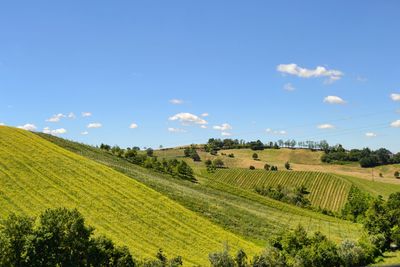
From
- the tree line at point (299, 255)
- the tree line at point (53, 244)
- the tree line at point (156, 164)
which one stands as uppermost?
the tree line at point (156, 164)

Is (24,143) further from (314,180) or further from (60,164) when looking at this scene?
(314,180)

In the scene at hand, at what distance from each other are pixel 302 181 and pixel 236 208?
90.0 metres

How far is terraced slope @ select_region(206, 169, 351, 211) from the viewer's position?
157500mm

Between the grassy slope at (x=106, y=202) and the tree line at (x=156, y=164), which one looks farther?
the tree line at (x=156, y=164)

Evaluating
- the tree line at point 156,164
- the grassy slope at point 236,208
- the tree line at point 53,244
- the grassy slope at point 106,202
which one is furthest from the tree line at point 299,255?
the tree line at point 156,164

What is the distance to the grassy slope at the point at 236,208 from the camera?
7962cm

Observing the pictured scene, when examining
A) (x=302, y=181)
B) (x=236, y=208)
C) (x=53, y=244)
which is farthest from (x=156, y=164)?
(x=53, y=244)

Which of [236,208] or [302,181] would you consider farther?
[302,181]

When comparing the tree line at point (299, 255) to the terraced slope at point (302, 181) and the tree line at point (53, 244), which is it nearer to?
the tree line at point (53, 244)

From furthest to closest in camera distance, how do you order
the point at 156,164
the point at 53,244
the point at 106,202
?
1. the point at 156,164
2. the point at 106,202
3. the point at 53,244

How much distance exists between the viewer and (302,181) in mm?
176750

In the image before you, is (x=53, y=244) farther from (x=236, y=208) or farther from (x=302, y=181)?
(x=302, y=181)

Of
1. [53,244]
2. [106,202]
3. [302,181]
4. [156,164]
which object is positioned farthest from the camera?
[302,181]

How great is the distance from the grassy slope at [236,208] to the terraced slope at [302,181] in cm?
4115
